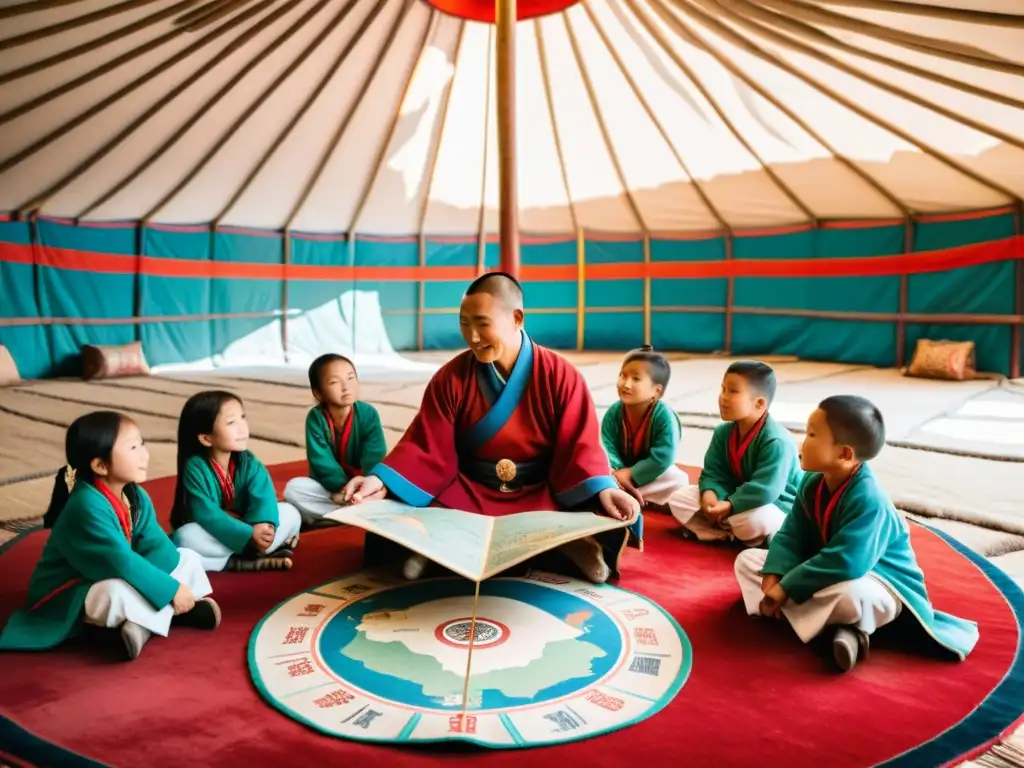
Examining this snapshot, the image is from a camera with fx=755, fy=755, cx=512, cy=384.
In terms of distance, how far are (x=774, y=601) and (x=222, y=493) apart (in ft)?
4.62

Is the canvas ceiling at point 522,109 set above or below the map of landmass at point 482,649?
above

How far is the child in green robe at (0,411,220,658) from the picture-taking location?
1.52 m

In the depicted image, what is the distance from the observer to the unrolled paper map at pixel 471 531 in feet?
4.83

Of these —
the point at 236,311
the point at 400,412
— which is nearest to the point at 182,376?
the point at 236,311

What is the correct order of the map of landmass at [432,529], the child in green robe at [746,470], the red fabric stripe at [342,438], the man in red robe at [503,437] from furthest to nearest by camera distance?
the red fabric stripe at [342,438], the child in green robe at [746,470], the man in red robe at [503,437], the map of landmass at [432,529]

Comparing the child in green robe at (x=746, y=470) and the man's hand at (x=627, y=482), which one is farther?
the man's hand at (x=627, y=482)

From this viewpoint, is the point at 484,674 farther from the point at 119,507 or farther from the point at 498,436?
Result: the point at 119,507

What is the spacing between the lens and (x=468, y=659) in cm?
149

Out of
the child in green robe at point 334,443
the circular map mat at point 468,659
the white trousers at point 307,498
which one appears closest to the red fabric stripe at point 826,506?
the circular map mat at point 468,659

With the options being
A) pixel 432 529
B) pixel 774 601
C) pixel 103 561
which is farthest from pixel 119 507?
pixel 774 601

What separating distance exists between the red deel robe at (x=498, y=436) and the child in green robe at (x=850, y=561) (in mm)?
578

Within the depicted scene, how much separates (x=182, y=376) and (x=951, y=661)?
625cm

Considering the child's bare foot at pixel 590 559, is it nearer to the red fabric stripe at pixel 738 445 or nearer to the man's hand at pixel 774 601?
the man's hand at pixel 774 601

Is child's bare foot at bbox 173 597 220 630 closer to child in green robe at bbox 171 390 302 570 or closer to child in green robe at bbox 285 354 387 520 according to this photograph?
child in green robe at bbox 171 390 302 570
